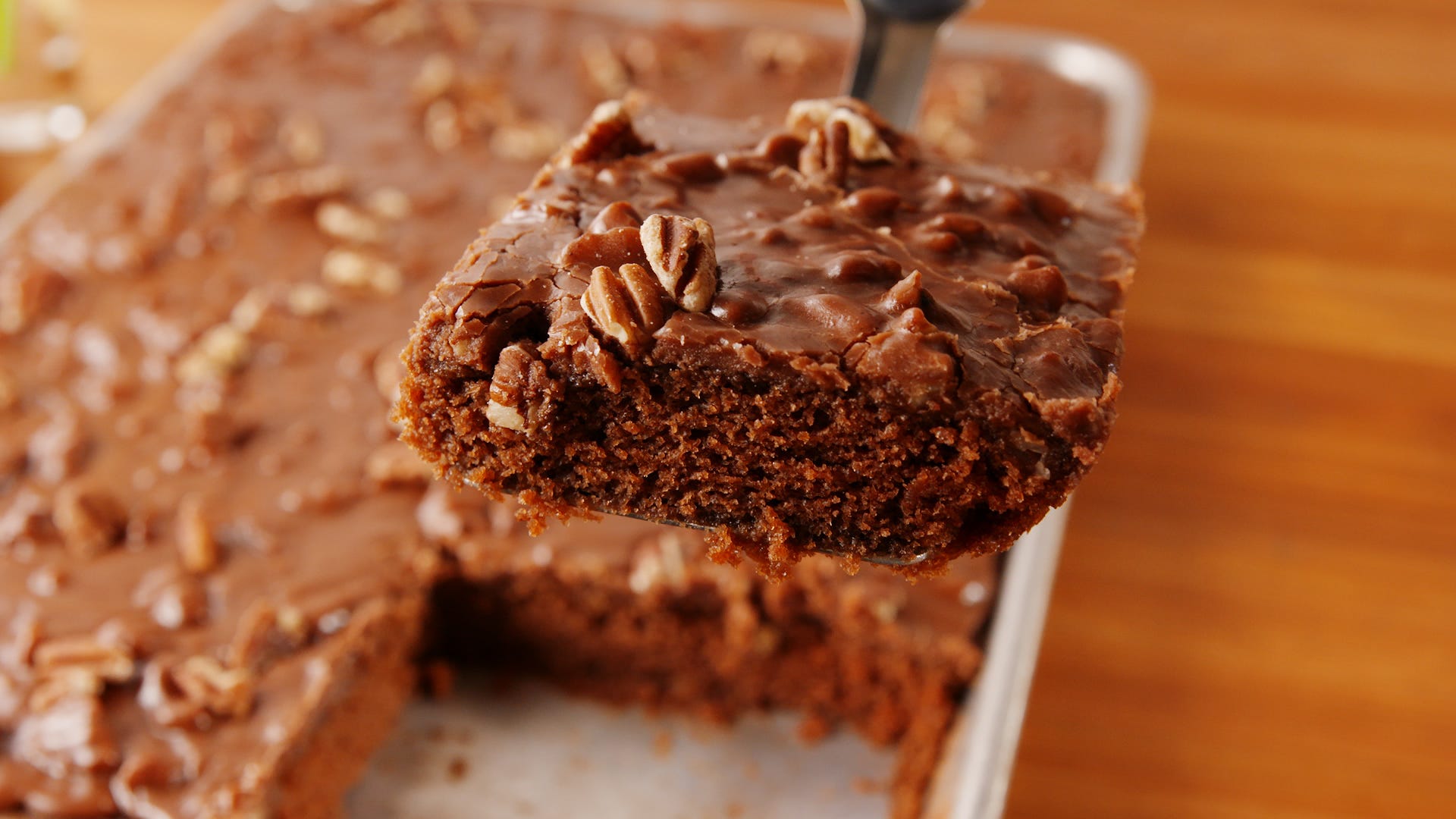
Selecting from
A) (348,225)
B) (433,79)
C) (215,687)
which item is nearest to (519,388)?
(215,687)

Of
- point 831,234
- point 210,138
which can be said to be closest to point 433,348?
point 831,234

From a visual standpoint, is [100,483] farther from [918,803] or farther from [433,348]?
[918,803]

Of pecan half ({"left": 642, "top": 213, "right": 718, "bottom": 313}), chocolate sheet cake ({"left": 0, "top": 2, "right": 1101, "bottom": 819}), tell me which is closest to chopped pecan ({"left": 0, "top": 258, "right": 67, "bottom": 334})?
chocolate sheet cake ({"left": 0, "top": 2, "right": 1101, "bottom": 819})

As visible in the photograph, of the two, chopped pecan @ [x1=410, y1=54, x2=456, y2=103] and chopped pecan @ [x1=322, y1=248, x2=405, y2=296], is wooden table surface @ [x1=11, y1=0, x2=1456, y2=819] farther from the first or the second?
chopped pecan @ [x1=322, y1=248, x2=405, y2=296]

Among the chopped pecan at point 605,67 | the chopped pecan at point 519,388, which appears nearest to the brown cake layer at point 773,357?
the chopped pecan at point 519,388

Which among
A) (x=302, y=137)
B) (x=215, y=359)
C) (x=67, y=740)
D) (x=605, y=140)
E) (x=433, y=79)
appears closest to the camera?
(x=605, y=140)

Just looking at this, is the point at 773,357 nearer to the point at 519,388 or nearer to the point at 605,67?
the point at 519,388
